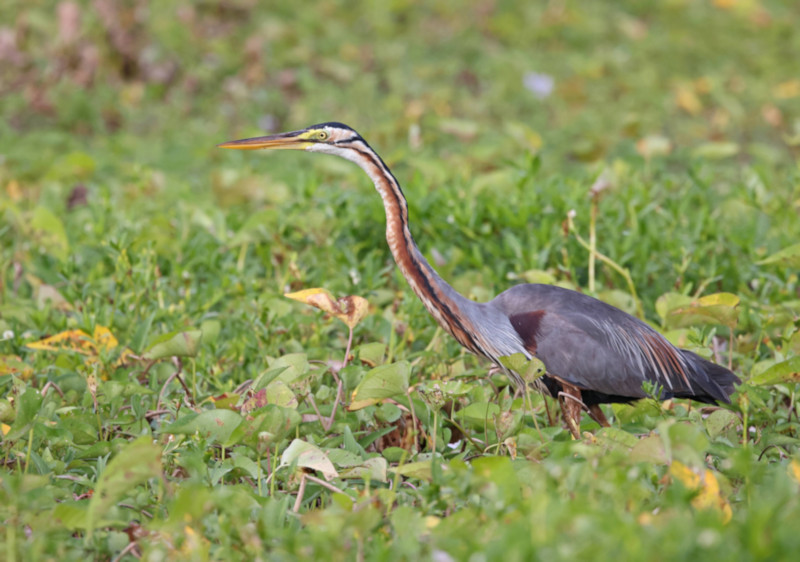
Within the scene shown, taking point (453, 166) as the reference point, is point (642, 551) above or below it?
above

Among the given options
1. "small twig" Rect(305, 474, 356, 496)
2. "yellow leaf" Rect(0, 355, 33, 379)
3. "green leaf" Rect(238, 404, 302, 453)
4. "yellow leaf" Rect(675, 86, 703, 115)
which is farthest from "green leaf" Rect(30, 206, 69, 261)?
"yellow leaf" Rect(675, 86, 703, 115)

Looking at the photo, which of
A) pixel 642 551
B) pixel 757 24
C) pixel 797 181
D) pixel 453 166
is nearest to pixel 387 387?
pixel 642 551

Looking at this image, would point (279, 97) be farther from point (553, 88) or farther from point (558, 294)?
point (558, 294)

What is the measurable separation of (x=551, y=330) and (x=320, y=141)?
3.29 feet

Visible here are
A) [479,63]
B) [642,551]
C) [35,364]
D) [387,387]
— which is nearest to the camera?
[642,551]

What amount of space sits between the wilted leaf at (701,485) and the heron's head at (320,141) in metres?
1.48

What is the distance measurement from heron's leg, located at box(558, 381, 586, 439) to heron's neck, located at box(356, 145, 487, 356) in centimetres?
31

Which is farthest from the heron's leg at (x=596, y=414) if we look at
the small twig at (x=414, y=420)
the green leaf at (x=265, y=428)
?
the green leaf at (x=265, y=428)

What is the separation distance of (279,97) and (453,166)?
6.50ft

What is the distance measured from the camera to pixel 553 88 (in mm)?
8047

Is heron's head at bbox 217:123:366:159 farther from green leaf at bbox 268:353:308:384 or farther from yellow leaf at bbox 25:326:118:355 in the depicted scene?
yellow leaf at bbox 25:326:118:355

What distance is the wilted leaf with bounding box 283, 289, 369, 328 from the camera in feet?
10.3

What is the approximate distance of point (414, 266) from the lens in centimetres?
333

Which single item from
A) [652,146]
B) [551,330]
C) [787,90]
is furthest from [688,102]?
[551,330]
